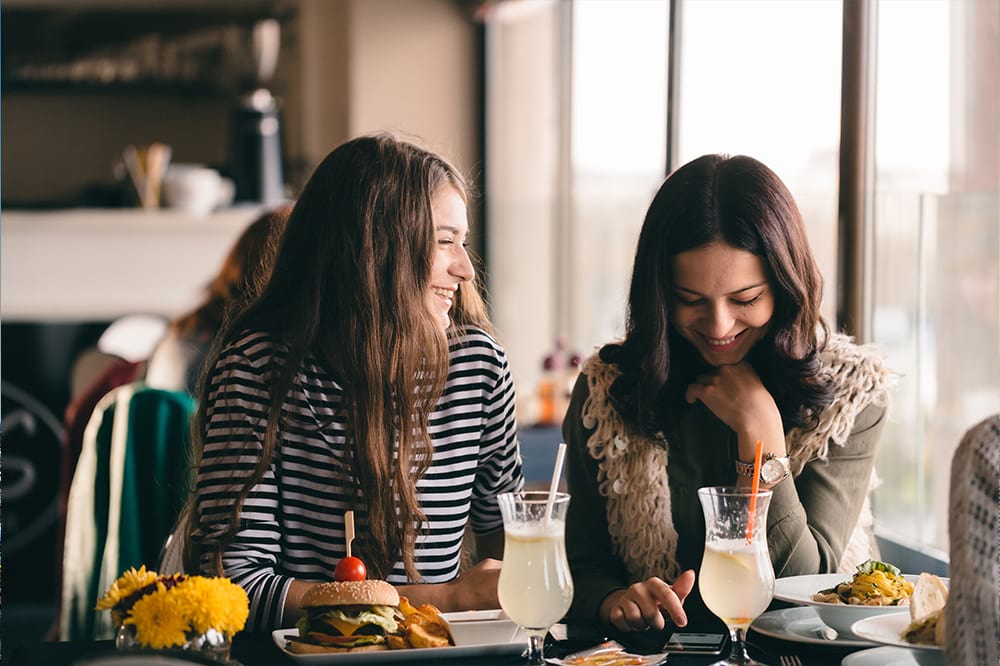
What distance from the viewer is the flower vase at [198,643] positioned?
122 cm

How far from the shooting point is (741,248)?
1.70 metres

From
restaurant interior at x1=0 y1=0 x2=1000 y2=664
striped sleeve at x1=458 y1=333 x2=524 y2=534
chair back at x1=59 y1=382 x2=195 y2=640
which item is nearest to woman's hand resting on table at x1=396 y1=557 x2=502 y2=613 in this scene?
striped sleeve at x1=458 y1=333 x2=524 y2=534

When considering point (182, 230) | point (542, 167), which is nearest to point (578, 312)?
point (542, 167)

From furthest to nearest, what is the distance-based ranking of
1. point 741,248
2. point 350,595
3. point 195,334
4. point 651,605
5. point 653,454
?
1. point 195,334
2. point 653,454
3. point 741,248
4. point 651,605
5. point 350,595

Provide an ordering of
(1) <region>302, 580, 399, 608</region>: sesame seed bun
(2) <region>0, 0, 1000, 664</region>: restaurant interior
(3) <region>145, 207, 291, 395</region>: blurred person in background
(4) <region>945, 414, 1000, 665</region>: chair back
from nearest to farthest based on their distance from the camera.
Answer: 1. (4) <region>945, 414, 1000, 665</region>: chair back
2. (1) <region>302, 580, 399, 608</region>: sesame seed bun
3. (2) <region>0, 0, 1000, 664</region>: restaurant interior
4. (3) <region>145, 207, 291, 395</region>: blurred person in background

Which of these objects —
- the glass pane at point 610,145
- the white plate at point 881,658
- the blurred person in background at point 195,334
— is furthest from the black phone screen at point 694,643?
the glass pane at point 610,145

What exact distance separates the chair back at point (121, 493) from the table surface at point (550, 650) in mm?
864

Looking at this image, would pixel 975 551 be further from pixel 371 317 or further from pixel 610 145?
pixel 610 145

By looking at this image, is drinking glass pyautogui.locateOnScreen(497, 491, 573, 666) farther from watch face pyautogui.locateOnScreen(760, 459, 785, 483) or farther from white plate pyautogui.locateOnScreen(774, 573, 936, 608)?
watch face pyautogui.locateOnScreen(760, 459, 785, 483)

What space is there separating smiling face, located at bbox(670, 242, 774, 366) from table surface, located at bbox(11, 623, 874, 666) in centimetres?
48

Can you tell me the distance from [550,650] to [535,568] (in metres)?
0.13

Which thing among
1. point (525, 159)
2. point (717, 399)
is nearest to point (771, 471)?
point (717, 399)

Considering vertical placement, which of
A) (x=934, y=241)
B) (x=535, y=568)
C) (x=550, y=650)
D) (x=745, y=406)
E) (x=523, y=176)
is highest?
(x=523, y=176)

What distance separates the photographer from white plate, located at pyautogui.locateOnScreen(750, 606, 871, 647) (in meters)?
1.33
